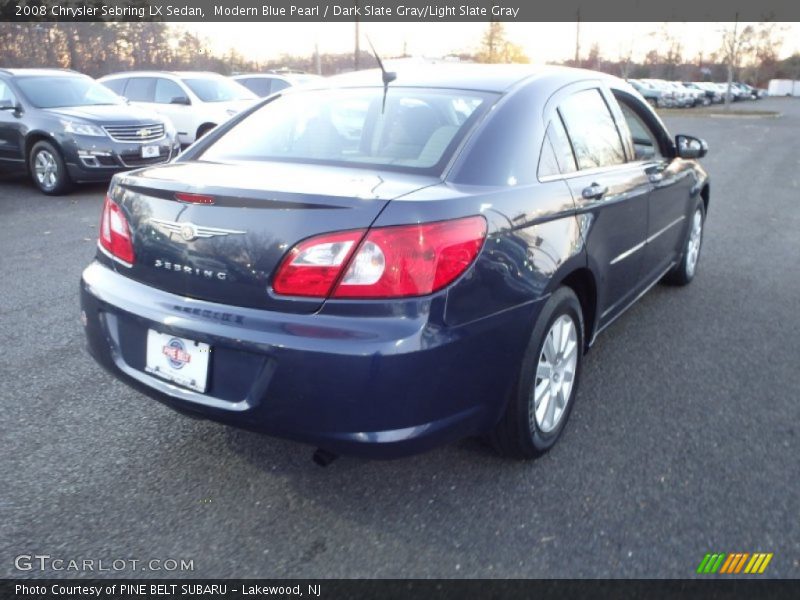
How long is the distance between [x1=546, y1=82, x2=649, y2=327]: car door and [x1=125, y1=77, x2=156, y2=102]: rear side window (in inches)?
430

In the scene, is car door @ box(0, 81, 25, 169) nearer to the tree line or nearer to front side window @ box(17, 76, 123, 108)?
front side window @ box(17, 76, 123, 108)

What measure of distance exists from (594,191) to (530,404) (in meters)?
1.04

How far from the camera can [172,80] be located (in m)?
12.5

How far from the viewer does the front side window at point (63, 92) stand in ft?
31.3

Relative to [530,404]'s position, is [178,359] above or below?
above

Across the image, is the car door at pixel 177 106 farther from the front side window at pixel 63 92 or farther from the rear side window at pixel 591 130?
the rear side window at pixel 591 130

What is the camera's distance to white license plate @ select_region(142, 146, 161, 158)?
9.27m

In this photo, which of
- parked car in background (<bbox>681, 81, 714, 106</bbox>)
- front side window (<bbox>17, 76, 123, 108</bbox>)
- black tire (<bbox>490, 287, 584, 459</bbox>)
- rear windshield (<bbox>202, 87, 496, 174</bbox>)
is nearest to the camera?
black tire (<bbox>490, 287, 584, 459</bbox>)

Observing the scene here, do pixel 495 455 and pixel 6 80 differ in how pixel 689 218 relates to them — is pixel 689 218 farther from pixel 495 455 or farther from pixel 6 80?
pixel 6 80

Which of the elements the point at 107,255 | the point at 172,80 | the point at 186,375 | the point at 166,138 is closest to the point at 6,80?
the point at 166,138

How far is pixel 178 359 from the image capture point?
7.89ft

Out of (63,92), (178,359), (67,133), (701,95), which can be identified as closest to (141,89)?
(63,92)

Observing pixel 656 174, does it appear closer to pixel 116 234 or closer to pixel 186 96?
pixel 116 234
